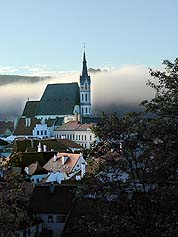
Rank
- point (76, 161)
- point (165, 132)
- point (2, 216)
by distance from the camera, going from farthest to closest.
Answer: point (76, 161) → point (2, 216) → point (165, 132)

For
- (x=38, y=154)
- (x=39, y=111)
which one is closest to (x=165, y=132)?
(x=38, y=154)

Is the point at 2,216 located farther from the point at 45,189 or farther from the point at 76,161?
the point at 76,161

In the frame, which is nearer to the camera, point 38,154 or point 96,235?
point 96,235

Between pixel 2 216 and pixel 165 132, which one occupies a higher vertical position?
pixel 165 132

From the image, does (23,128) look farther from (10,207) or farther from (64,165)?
(10,207)

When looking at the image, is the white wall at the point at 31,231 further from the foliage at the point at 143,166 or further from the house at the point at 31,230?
the foliage at the point at 143,166

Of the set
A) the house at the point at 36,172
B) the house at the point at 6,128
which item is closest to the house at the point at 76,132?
the house at the point at 6,128

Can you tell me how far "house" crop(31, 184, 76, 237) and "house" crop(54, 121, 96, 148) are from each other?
245ft

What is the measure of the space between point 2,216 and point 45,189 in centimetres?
1327

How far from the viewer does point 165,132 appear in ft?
43.5

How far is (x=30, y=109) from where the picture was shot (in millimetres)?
135875

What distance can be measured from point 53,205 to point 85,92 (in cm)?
11400

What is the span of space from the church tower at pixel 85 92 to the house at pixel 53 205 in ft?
353

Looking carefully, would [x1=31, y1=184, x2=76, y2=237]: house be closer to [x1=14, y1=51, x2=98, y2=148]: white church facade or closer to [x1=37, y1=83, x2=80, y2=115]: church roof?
[x1=14, y1=51, x2=98, y2=148]: white church facade
